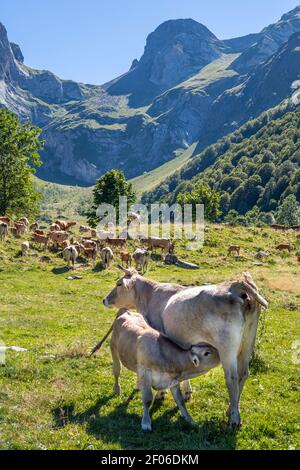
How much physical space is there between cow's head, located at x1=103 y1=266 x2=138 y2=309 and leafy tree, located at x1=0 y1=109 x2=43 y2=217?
39750mm

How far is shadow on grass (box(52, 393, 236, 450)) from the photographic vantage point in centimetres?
864

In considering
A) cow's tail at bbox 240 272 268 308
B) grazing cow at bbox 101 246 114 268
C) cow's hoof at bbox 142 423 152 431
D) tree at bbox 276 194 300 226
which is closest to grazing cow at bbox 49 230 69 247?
grazing cow at bbox 101 246 114 268

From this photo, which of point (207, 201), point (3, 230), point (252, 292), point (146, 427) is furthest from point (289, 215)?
point (146, 427)

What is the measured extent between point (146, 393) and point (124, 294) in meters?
3.77

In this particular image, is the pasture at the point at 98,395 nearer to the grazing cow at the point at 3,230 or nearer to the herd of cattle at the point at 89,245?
the herd of cattle at the point at 89,245

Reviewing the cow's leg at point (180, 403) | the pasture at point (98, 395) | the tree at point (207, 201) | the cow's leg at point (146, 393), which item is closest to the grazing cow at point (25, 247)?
the pasture at point (98, 395)

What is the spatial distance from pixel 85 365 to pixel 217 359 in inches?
200

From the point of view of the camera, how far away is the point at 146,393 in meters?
9.33

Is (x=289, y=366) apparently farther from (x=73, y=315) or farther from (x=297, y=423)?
(x=73, y=315)

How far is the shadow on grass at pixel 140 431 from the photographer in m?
8.64

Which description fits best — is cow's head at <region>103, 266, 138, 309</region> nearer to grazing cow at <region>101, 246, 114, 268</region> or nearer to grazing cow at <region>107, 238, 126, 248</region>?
grazing cow at <region>101, 246, 114, 268</region>

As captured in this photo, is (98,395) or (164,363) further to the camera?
Result: (98,395)

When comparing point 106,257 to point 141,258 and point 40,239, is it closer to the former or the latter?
point 141,258
